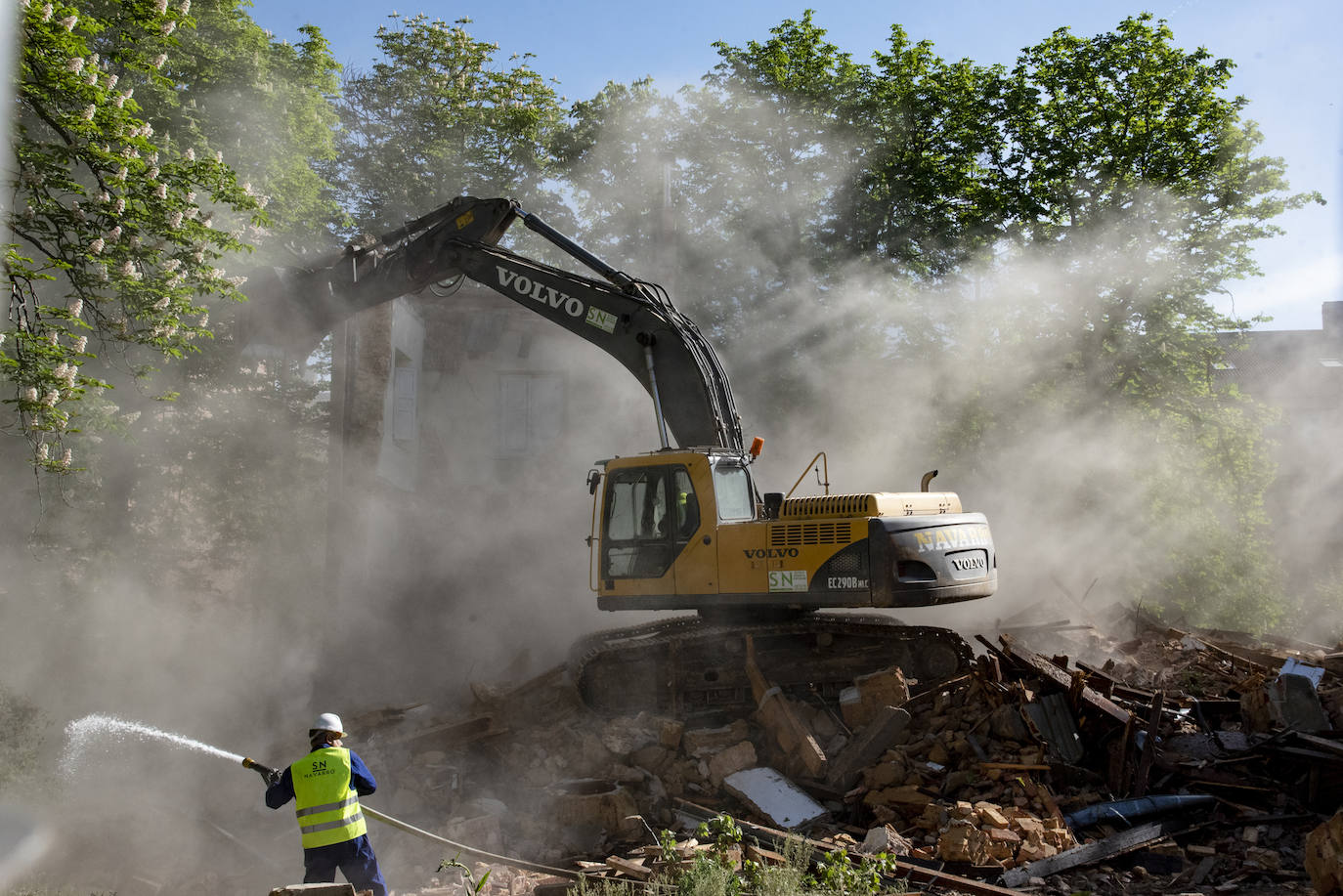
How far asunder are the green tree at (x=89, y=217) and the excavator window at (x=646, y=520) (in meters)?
4.41

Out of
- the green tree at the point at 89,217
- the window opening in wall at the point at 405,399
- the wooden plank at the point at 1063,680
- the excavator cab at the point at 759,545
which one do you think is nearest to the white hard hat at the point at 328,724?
the excavator cab at the point at 759,545

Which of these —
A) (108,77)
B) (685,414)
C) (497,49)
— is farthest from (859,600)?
(497,49)

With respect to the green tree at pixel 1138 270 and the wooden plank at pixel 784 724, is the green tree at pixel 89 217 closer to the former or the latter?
the wooden plank at pixel 784 724

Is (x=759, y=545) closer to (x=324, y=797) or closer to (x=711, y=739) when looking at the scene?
(x=711, y=739)

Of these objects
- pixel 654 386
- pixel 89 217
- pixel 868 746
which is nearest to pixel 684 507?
pixel 654 386

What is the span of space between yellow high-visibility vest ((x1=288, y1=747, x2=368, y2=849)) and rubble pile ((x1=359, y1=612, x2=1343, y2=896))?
133 centimetres

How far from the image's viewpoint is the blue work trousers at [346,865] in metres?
5.05

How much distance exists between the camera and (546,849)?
6730 mm

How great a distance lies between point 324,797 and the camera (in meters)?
5.03

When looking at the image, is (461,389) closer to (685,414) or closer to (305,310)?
(305,310)

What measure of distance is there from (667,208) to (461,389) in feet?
19.6

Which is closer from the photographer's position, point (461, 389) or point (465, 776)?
point (465, 776)

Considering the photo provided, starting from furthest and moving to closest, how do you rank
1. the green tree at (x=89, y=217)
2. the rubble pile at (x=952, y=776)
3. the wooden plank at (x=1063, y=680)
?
1. the wooden plank at (x=1063, y=680)
2. the green tree at (x=89, y=217)
3. the rubble pile at (x=952, y=776)

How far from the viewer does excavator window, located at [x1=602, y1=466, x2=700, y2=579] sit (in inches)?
333
